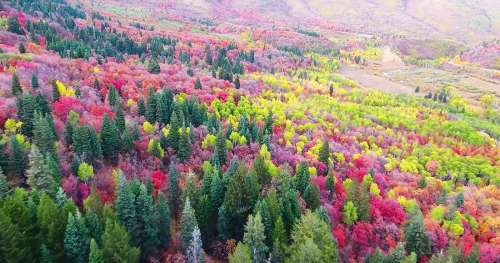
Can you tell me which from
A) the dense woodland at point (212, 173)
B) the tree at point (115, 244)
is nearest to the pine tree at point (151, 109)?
the dense woodland at point (212, 173)

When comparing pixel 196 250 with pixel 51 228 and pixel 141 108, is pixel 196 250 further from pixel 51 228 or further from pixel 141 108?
pixel 141 108

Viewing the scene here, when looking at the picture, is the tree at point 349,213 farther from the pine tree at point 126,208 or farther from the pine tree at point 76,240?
the pine tree at point 76,240

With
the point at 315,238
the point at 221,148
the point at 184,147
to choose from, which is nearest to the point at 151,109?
the point at 184,147

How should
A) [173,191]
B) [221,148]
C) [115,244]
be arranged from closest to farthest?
[115,244] < [173,191] < [221,148]

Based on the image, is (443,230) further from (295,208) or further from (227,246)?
(227,246)

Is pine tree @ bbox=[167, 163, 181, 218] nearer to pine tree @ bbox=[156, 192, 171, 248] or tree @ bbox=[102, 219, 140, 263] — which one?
pine tree @ bbox=[156, 192, 171, 248]

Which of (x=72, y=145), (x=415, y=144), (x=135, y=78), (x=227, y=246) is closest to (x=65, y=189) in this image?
(x=72, y=145)
